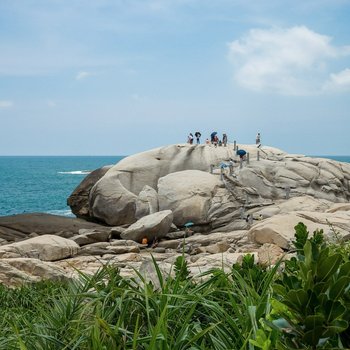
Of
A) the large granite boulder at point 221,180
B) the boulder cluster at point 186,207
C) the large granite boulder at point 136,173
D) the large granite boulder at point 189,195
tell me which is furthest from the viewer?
the large granite boulder at point 136,173

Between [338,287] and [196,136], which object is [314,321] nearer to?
[338,287]

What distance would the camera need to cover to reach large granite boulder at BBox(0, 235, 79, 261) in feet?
61.5

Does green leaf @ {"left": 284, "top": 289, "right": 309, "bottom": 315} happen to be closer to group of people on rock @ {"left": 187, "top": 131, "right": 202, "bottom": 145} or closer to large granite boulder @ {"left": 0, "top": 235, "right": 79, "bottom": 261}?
large granite boulder @ {"left": 0, "top": 235, "right": 79, "bottom": 261}

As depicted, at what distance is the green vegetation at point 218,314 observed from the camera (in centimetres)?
184

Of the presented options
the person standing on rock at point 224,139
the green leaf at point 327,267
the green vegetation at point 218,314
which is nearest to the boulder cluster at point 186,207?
the person standing on rock at point 224,139

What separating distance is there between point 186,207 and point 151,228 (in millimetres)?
2955

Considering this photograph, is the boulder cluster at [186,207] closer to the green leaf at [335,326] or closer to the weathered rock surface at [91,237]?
the weathered rock surface at [91,237]

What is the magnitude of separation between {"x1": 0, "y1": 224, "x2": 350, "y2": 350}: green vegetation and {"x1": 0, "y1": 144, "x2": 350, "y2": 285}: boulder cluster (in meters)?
13.7

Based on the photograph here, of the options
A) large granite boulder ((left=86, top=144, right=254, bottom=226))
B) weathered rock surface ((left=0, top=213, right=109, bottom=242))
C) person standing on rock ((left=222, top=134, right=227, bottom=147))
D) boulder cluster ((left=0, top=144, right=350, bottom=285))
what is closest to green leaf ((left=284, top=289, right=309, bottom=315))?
boulder cluster ((left=0, top=144, right=350, bottom=285))

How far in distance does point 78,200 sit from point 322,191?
1187 centimetres

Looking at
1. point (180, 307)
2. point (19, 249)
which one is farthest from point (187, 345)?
point (19, 249)

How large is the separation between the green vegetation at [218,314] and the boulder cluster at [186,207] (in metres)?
13.7

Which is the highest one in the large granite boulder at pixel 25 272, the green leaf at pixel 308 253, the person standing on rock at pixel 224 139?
the person standing on rock at pixel 224 139

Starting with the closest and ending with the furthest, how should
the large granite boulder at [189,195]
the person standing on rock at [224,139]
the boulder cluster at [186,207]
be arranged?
the boulder cluster at [186,207], the large granite boulder at [189,195], the person standing on rock at [224,139]
